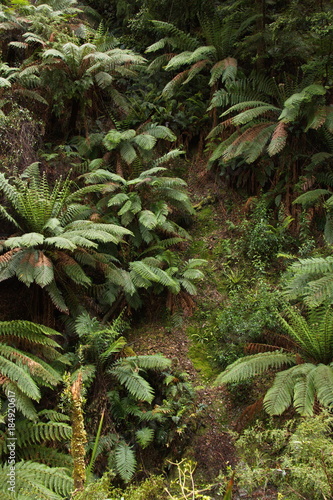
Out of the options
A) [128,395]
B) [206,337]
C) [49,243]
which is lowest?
[128,395]

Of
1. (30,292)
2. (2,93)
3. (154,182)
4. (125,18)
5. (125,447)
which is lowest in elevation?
(125,447)

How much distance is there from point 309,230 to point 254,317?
199 cm

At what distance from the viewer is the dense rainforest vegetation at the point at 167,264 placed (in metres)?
3.83

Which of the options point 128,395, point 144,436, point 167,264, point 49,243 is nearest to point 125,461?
point 144,436

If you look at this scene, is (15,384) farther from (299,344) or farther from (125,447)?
(299,344)

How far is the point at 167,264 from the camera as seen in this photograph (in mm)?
6180

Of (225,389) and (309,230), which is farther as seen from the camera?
(309,230)

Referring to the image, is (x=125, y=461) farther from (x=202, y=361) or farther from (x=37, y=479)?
(x=202, y=361)

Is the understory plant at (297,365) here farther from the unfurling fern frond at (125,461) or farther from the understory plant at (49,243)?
the understory plant at (49,243)

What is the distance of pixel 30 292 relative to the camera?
534 centimetres

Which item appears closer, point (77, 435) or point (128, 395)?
point (77, 435)

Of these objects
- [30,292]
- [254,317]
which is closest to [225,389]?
[254,317]

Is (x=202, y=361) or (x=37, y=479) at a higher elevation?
(x=37, y=479)

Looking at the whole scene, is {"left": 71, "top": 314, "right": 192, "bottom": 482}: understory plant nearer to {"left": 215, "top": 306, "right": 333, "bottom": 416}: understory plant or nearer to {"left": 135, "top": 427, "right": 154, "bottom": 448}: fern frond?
{"left": 135, "top": 427, "right": 154, "bottom": 448}: fern frond
